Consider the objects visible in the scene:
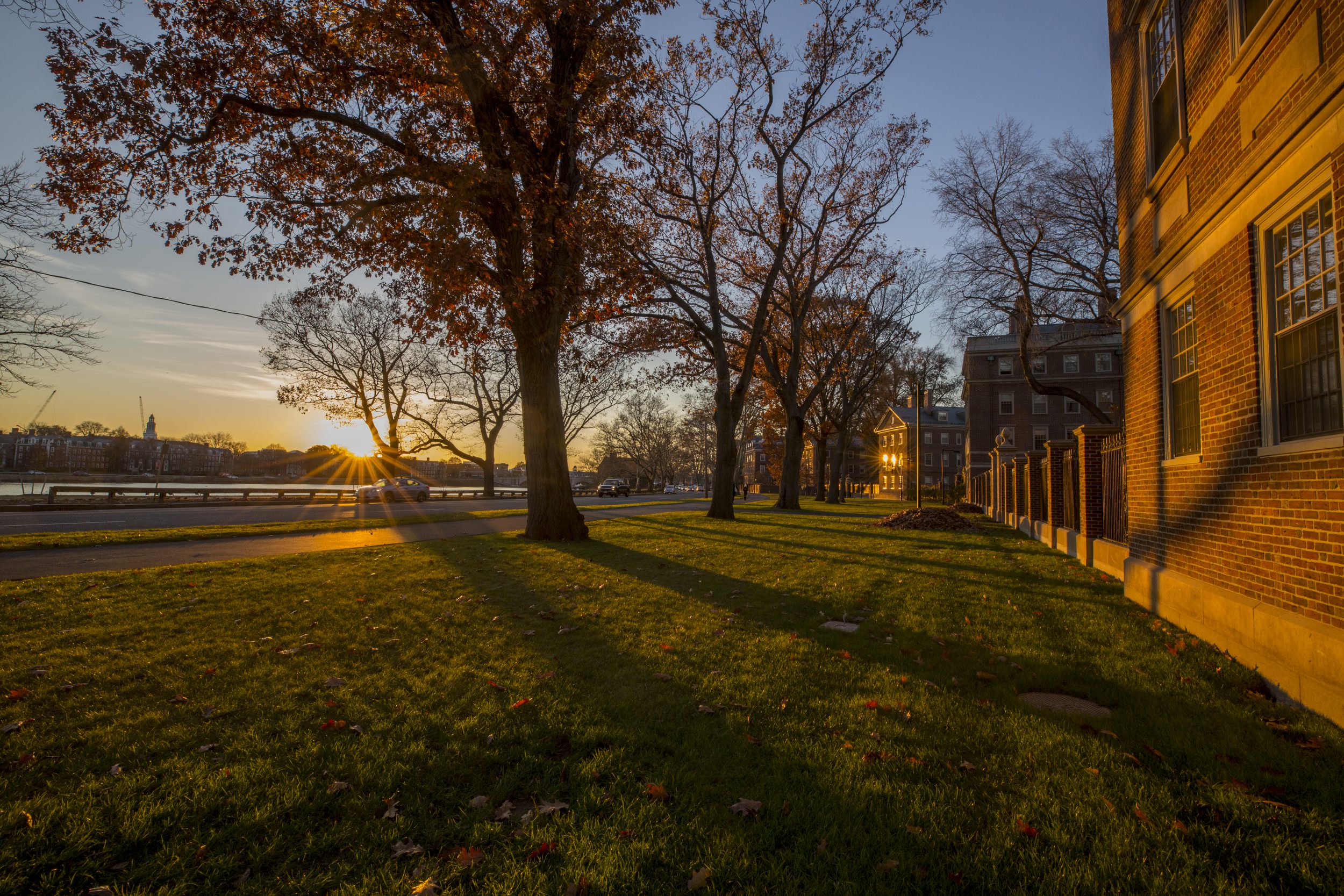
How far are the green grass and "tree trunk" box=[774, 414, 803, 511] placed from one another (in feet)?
46.8

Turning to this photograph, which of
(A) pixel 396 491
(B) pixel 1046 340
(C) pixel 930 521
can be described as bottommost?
(C) pixel 930 521

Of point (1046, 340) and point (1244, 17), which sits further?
point (1046, 340)

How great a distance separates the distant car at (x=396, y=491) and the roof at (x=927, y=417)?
5258cm

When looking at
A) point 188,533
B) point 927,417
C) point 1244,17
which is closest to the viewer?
point 1244,17

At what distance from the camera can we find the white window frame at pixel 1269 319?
14.4 ft

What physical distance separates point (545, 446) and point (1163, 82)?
11056mm

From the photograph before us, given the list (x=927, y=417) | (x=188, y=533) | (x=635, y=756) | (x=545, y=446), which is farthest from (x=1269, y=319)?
(x=927, y=417)

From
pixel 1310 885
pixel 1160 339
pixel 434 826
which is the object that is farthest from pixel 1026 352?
pixel 434 826

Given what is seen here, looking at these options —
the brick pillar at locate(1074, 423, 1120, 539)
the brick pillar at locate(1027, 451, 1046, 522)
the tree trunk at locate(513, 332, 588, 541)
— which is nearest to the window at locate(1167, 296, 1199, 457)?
the brick pillar at locate(1074, 423, 1120, 539)

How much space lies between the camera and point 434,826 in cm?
262

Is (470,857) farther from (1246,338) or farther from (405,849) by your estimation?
(1246,338)

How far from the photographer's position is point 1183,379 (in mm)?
6906

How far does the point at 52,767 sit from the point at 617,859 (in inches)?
114

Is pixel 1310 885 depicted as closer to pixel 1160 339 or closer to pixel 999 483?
pixel 1160 339
